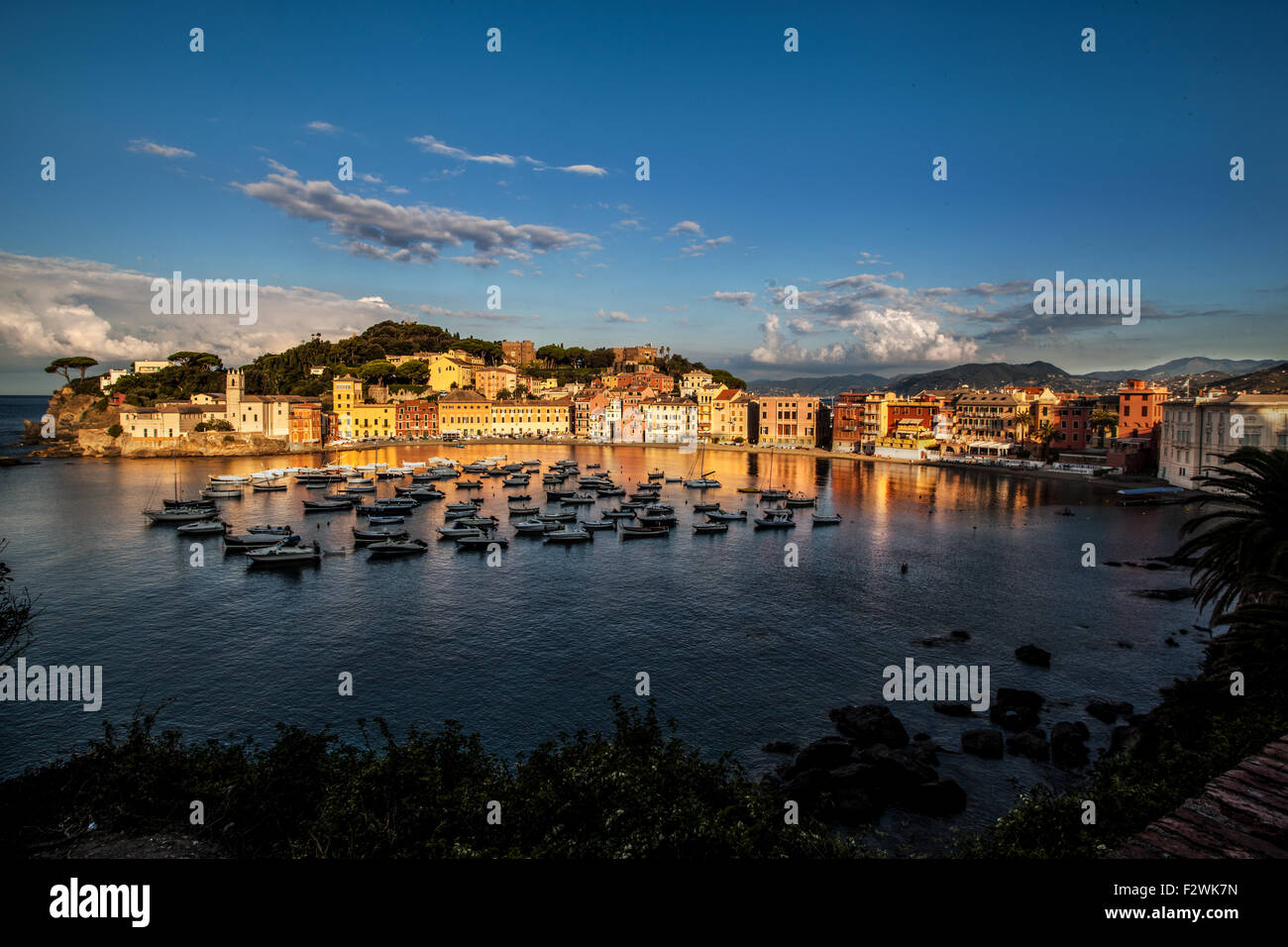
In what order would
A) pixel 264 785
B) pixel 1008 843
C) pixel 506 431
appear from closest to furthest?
pixel 1008 843 < pixel 264 785 < pixel 506 431

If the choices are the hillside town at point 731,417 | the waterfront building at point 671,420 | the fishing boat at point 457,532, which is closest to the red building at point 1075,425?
the hillside town at point 731,417

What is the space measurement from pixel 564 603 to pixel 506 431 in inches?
3878

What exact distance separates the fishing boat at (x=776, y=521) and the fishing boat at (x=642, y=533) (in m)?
7.33

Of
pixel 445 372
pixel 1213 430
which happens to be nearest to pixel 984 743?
pixel 1213 430

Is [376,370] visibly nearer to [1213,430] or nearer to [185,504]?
[185,504]

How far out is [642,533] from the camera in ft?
149

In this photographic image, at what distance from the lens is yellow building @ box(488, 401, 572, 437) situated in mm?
125000

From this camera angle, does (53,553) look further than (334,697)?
Yes

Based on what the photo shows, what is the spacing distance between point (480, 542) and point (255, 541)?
42.2 ft

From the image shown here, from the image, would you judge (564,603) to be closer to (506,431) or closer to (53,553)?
(53,553)

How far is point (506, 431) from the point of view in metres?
125
